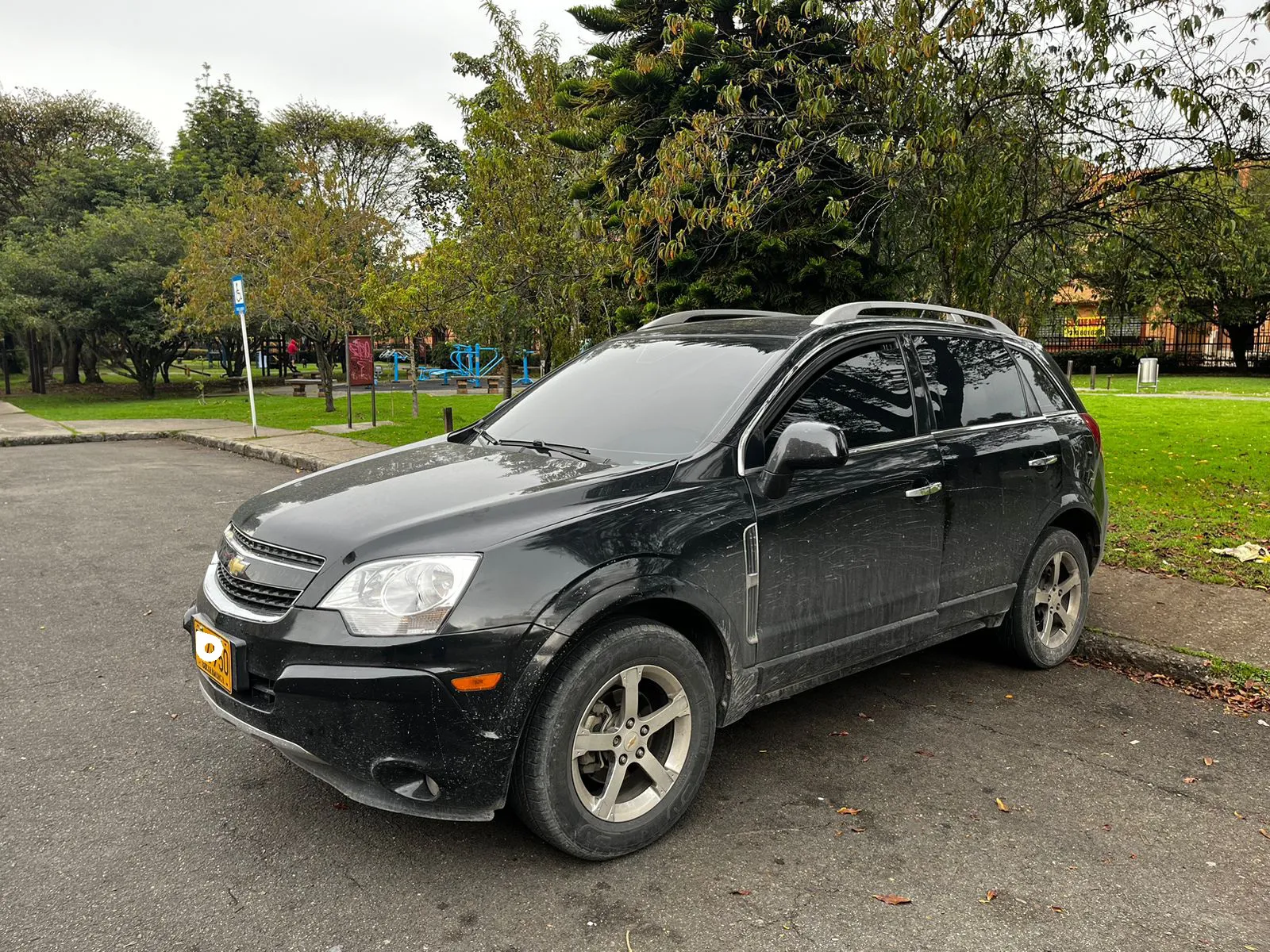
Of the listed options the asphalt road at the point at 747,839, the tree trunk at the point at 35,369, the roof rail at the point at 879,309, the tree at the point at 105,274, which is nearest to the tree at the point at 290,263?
the tree at the point at 105,274

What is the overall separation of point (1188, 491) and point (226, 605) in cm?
899

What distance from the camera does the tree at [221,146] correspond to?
32.1m

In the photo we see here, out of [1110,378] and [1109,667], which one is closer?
[1109,667]

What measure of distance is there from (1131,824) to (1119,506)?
5800mm

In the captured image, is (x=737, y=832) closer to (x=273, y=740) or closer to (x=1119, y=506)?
(x=273, y=740)

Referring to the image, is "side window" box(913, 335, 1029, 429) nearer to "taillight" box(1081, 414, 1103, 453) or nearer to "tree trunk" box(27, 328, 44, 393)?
"taillight" box(1081, 414, 1103, 453)

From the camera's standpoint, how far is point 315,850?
309 centimetres

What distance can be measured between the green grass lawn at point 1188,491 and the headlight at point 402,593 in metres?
5.36

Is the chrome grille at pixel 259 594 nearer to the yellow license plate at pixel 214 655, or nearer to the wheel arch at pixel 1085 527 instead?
the yellow license plate at pixel 214 655

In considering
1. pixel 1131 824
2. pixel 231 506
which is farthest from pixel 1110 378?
pixel 1131 824

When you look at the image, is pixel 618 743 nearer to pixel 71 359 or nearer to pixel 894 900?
pixel 894 900

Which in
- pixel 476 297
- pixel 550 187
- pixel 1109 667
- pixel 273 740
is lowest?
pixel 1109 667

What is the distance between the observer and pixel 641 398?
392 centimetres

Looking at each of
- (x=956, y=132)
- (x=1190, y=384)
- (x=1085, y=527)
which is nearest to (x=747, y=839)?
(x=1085, y=527)
